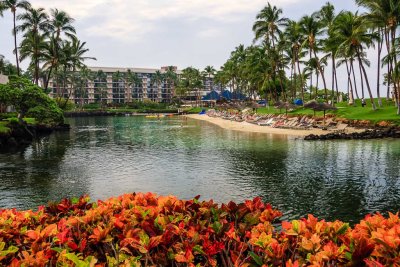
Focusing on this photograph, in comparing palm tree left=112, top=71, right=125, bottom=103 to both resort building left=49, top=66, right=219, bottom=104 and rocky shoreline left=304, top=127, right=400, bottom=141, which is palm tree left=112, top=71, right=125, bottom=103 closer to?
resort building left=49, top=66, right=219, bottom=104

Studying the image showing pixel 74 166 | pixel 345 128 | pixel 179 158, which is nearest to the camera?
pixel 74 166

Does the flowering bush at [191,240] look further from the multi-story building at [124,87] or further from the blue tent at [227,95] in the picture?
the multi-story building at [124,87]

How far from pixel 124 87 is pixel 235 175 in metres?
169

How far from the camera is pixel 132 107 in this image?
138125 mm

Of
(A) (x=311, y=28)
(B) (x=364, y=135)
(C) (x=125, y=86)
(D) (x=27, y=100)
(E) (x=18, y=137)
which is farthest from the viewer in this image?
(C) (x=125, y=86)

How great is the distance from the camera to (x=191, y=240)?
15.4 ft

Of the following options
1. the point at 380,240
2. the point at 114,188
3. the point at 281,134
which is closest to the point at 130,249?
the point at 380,240

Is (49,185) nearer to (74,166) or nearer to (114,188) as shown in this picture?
(114,188)

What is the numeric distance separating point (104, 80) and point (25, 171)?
158140mm

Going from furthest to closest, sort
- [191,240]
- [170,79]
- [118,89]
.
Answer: [118,89]
[170,79]
[191,240]

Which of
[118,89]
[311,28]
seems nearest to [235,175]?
[311,28]

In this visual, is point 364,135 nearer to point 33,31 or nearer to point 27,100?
point 27,100

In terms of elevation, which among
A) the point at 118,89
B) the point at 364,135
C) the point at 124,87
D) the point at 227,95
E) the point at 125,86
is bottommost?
the point at 364,135

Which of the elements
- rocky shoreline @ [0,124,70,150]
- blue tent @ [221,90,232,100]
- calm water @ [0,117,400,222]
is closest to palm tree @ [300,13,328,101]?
calm water @ [0,117,400,222]
